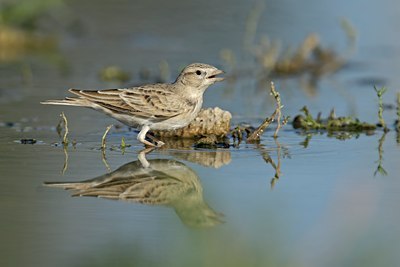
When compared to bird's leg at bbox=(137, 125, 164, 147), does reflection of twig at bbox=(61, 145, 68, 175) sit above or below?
below

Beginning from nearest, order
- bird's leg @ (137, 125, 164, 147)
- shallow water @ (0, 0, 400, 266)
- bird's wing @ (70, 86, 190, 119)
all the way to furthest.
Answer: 1. shallow water @ (0, 0, 400, 266)
2. bird's leg @ (137, 125, 164, 147)
3. bird's wing @ (70, 86, 190, 119)

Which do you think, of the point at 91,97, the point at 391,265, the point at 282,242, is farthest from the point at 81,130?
the point at 391,265

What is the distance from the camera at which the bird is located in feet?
32.8

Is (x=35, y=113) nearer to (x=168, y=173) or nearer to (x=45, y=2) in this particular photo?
(x=168, y=173)

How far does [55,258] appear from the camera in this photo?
19.2ft

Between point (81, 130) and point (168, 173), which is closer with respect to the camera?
A: point (168, 173)

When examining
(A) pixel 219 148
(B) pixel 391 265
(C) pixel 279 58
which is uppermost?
(C) pixel 279 58

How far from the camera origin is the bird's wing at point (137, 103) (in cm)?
1000

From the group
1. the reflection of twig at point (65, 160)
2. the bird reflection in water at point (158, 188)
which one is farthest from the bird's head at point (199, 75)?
the bird reflection in water at point (158, 188)

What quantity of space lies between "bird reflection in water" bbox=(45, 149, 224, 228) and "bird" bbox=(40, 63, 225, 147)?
1222 mm

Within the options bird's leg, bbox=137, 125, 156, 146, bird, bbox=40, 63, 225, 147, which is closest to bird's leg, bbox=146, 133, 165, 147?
bird, bbox=40, 63, 225, 147

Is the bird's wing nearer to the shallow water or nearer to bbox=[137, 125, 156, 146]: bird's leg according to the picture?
bbox=[137, 125, 156, 146]: bird's leg

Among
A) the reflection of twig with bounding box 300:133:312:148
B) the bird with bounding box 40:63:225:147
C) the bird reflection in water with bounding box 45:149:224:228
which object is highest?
the bird with bounding box 40:63:225:147

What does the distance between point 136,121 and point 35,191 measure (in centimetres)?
260
